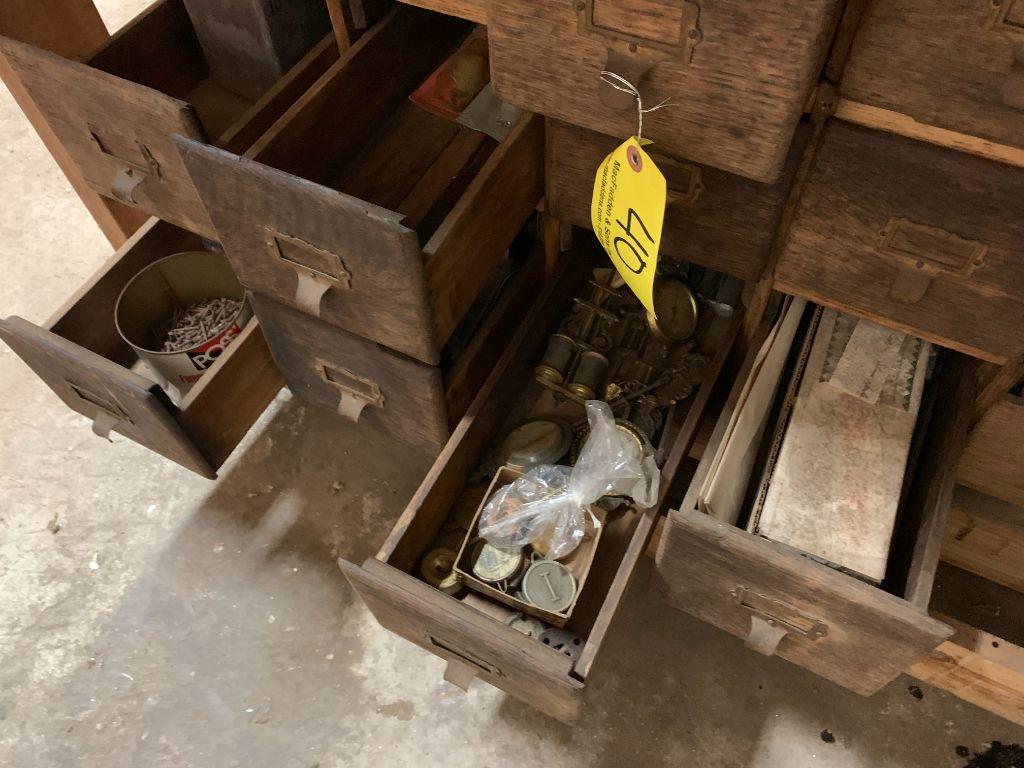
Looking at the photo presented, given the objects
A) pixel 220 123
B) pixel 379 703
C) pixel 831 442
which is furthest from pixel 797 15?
pixel 379 703

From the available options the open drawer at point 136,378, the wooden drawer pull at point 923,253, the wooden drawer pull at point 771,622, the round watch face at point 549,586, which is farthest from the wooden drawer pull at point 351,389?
the wooden drawer pull at point 923,253

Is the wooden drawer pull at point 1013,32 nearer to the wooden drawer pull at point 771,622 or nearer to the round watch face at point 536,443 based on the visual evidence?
the wooden drawer pull at point 771,622

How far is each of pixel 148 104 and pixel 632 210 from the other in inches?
26.3

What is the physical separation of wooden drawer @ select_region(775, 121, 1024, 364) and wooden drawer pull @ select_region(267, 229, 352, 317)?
1.73 feet

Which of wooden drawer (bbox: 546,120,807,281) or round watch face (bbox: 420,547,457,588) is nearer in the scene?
wooden drawer (bbox: 546,120,807,281)

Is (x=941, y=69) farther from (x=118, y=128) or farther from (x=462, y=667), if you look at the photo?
(x=118, y=128)

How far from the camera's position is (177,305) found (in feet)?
4.76

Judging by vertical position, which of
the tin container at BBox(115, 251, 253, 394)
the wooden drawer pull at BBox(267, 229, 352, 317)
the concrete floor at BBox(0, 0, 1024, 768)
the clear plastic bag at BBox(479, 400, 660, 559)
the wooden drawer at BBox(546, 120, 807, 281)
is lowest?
the concrete floor at BBox(0, 0, 1024, 768)

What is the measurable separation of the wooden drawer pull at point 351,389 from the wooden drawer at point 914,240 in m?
0.61

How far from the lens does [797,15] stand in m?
0.60

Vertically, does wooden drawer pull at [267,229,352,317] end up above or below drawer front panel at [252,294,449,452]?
above

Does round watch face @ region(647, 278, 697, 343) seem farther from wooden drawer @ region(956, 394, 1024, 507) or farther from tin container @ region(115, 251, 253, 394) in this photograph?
tin container @ region(115, 251, 253, 394)

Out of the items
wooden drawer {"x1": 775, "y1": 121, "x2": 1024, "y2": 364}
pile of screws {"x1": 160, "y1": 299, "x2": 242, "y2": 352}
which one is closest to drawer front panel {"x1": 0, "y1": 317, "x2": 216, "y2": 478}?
pile of screws {"x1": 160, "y1": 299, "x2": 242, "y2": 352}

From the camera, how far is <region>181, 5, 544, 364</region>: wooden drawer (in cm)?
89
